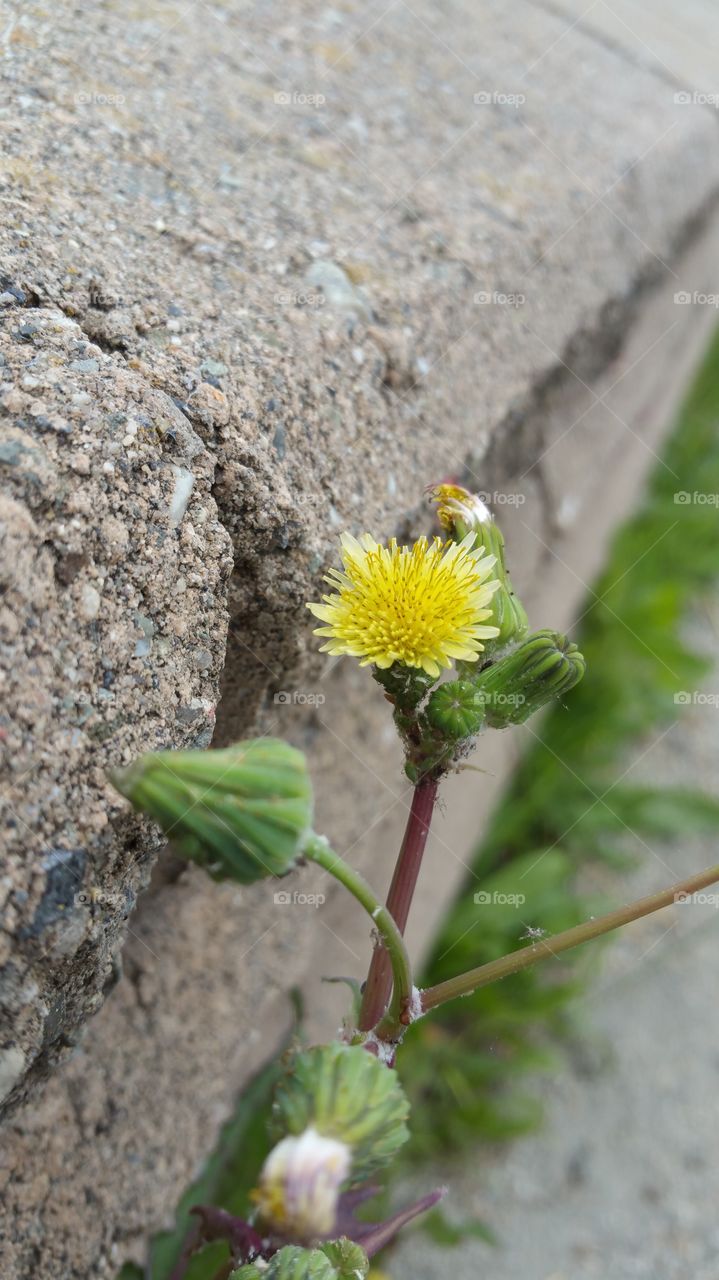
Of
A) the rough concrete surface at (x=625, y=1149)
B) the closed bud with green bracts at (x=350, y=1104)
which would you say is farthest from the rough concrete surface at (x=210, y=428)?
the rough concrete surface at (x=625, y=1149)

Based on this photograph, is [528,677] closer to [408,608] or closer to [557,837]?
[408,608]

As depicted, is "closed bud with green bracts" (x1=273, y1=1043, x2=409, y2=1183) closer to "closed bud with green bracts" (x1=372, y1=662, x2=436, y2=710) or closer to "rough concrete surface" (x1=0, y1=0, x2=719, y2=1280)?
"rough concrete surface" (x1=0, y1=0, x2=719, y2=1280)

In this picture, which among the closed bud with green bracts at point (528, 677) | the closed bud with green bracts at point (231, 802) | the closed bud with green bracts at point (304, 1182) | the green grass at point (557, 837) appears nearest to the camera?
the closed bud with green bracts at point (231, 802)

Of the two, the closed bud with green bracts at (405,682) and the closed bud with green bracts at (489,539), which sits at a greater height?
the closed bud with green bracts at (489,539)

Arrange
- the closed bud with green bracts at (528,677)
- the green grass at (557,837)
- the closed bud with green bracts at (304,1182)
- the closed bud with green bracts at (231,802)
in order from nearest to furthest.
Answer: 1. the closed bud with green bracts at (231,802)
2. the closed bud with green bracts at (304,1182)
3. the closed bud with green bracts at (528,677)
4. the green grass at (557,837)

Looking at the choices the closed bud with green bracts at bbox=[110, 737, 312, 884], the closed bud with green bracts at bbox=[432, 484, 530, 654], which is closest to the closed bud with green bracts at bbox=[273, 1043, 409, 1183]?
the closed bud with green bracts at bbox=[110, 737, 312, 884]

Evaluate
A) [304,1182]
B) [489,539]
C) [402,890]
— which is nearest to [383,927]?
[402,890]

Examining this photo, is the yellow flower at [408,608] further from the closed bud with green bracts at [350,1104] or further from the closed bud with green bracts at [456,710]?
the closed bud with green bracts at [350,1104]
